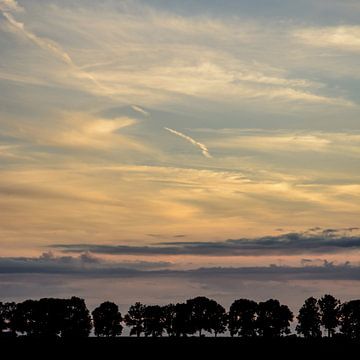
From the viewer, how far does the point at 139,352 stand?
14925cm

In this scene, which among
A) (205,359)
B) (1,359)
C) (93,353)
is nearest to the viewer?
(1,359)

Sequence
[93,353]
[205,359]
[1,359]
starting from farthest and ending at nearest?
1. [93,353]
2. [205,359]
3. [1,359]

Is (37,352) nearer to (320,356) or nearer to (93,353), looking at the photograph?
(93,353)

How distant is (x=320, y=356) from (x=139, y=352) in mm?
35962

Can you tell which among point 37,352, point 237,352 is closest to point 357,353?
point 237,352

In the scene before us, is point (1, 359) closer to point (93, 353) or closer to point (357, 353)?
point (93, 353)

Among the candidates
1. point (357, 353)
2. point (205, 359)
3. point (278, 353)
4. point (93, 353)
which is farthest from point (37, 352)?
point (357, 353)

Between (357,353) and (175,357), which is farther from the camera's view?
(357,353)

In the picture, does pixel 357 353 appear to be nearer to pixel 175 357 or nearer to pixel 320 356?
pixel 320 356

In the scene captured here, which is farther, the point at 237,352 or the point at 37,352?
the point at 237,352

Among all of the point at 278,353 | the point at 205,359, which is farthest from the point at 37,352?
the point at 278,353

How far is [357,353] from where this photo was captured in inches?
5684

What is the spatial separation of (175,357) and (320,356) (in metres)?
26.8

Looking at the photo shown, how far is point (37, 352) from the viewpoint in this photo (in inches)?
5556
